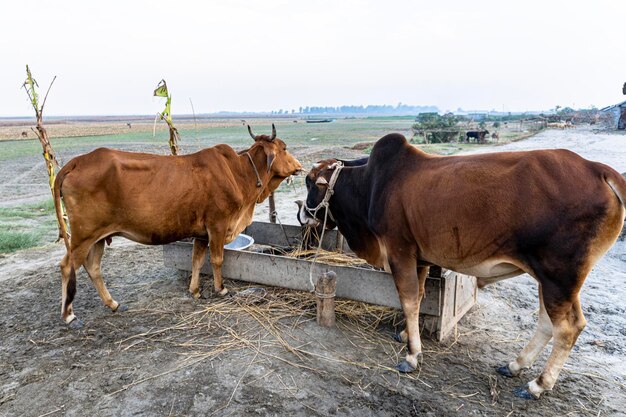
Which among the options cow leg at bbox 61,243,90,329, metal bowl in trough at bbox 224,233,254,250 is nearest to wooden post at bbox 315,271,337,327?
metal bowl in trough at bbox 224,233,254,250

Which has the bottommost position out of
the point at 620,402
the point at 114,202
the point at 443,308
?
the point at 620,402

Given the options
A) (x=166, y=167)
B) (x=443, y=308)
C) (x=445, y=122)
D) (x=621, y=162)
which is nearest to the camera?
(x=443, y=308)

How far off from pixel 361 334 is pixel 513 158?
225cm

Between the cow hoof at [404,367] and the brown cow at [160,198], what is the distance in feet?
7.69

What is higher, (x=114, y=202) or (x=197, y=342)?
(x=114, y=202)

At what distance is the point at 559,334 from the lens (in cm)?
356

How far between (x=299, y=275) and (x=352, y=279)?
2.20 feet

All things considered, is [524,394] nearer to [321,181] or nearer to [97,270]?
[321,181]

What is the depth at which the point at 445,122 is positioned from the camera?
39.3 metres

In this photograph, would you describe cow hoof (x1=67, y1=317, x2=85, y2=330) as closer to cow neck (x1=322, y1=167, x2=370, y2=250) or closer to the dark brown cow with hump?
cow neck (x1=322, y1=167, x2=370, y2=250)

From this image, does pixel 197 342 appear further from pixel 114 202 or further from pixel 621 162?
pixel 621 162

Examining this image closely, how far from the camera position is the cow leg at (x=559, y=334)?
3.47 metres

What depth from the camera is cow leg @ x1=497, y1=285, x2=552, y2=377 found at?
12.7 feet

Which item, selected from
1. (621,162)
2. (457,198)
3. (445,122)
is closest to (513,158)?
(457,198)
